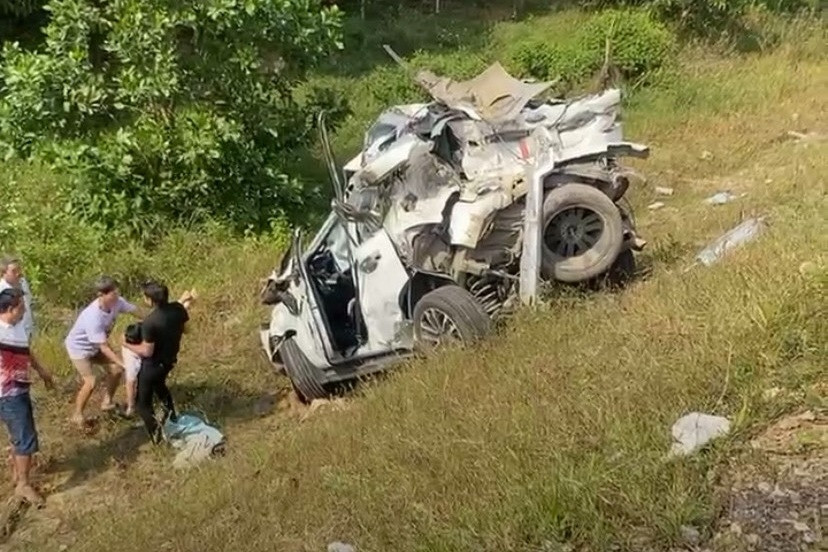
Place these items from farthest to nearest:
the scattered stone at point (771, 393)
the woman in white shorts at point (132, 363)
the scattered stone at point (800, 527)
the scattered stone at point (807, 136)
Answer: the scattered stone at point (807, 136) → the woman in white shorts at point (132, 363) → the scattered stone at point (771, 393) → the scattered stone at point (800, 527)

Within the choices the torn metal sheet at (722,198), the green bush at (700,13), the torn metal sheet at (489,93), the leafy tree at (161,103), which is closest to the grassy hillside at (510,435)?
the torn metal sheet at (489,93)

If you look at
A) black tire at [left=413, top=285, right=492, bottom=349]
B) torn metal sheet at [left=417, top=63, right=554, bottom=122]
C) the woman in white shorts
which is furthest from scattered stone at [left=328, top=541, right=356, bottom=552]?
torn metal sheet at [left=417, top=63, right=554, bottom=122]

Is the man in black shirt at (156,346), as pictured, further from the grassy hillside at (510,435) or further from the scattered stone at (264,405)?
the scattered stone at (264,405)

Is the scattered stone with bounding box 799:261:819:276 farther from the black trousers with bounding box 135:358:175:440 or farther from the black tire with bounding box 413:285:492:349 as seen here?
the black trousers with bounding box 135:358:175:440

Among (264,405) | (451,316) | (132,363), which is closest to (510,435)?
(451,316)

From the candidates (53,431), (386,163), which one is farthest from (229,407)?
(386,163)

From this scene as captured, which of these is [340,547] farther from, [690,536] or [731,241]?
[731,241]

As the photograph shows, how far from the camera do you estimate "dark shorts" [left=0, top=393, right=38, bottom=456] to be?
697cm

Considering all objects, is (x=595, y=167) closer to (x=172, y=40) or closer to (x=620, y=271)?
(x=620, y=271)

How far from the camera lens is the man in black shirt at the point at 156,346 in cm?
768

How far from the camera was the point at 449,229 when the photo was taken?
25.4 ft

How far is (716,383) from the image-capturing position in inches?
194

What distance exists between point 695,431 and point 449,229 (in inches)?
135

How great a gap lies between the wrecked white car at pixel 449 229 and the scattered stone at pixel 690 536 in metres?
3.22
